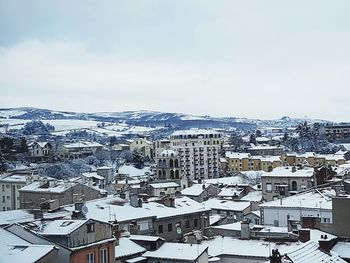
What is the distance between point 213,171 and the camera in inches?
5994

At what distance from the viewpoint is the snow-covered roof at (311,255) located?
18375 mm

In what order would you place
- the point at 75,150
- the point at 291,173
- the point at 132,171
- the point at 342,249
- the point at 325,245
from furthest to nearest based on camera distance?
1. the point at 75,150
2. the point at 132,171
3. the point at 291,173
4. the point at 342,249
5. the point at 325,245

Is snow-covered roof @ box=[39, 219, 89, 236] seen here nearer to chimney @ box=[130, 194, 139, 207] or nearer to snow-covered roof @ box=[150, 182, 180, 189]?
chimney @ box=[130, 194, 139, 207]

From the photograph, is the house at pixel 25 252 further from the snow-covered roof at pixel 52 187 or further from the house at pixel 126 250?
the snow-covered roof at pixel 52 187

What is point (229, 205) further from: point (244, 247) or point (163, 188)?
point (244, 247)

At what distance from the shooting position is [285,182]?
66500 mm

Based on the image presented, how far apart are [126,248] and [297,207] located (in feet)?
59.1

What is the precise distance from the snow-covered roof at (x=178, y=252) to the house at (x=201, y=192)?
44.3 m

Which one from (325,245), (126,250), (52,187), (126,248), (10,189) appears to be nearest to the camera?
(325,245)

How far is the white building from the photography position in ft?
140

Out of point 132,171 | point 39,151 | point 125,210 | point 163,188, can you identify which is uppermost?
point 125,210

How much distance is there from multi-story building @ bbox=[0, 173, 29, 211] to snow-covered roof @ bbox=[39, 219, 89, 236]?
174 ft

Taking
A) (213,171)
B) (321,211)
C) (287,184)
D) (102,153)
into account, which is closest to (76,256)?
(321,211)

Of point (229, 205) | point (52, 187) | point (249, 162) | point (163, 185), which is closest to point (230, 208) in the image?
point (229, 205)
